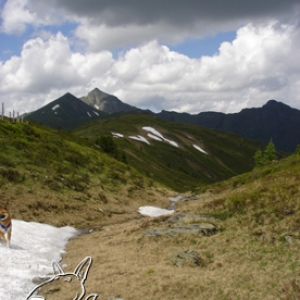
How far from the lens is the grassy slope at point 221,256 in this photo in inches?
423

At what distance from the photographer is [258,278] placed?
1119 cm

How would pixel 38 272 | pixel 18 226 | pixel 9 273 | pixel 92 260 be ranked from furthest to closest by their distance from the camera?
1. pixel 18 226
2. pixel 92 260
3. pixel 38 272
4. pixel 9 273

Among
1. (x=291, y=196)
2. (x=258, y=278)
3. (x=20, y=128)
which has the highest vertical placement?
(x=20, y=128)

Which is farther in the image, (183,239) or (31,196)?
(31,196)

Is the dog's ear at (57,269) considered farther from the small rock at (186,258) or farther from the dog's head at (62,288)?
the small rock at (186,258)

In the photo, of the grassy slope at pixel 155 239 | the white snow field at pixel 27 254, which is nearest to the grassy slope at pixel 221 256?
the grassy slope at pixel 155 239

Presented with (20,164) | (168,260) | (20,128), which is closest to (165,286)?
(168,260)

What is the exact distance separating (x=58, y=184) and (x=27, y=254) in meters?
15.1

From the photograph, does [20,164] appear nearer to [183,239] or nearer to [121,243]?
[121,243]

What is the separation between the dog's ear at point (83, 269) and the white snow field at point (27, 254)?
1268 millimetres

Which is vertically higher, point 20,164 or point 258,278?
point 20,164

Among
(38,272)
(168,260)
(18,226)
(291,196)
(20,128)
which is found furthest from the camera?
(20,128)

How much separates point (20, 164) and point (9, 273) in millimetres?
19789

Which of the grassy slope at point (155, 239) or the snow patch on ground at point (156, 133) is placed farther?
the snow patch on ground at point (156, 133)
